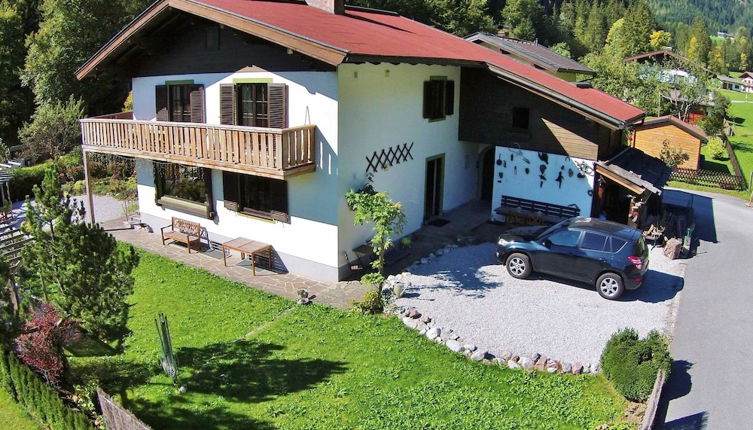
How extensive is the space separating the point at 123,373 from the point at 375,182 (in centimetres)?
832

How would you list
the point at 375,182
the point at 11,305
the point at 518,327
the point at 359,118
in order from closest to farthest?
the point at 11,305
the point at 518,327
the point at 359,118
the point at 375,182

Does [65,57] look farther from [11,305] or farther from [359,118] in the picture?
[11,305]

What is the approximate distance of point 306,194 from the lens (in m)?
15.4

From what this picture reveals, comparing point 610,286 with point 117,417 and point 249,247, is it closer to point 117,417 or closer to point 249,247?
point 249,247

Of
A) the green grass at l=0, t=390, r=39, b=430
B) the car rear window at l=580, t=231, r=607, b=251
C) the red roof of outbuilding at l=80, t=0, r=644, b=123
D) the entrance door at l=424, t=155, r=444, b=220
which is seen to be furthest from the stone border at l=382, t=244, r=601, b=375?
the green grass at l=0, t=390, r=39, b=430

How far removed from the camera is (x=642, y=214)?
18.6 metres

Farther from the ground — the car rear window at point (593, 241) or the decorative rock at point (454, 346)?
the car rear window at point (593, 241)

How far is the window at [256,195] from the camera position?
625 inches

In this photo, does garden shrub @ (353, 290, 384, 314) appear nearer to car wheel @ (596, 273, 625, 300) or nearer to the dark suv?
the dark suv

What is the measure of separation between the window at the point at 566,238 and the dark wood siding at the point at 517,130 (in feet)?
14.5

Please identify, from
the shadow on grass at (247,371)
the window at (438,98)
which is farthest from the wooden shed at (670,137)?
the shadow on grass at (247,371)

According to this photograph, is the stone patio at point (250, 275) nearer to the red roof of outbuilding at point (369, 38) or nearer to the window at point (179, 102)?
the window at point (179, 102)

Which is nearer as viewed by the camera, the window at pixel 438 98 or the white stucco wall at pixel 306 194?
the white stucco wall at pixel 306 194

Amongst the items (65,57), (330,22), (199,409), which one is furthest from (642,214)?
(65,57)
